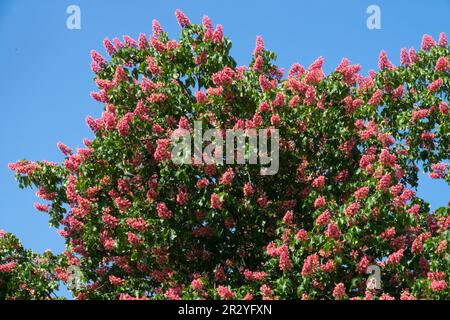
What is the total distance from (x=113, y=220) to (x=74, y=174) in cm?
150

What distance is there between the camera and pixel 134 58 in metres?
11.3

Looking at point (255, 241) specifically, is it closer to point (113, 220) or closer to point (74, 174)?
point (113, 220)

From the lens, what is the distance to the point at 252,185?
32.3 ft

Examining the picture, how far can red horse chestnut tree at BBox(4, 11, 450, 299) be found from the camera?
28.8 feet

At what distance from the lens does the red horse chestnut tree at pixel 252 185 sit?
8766 mm
